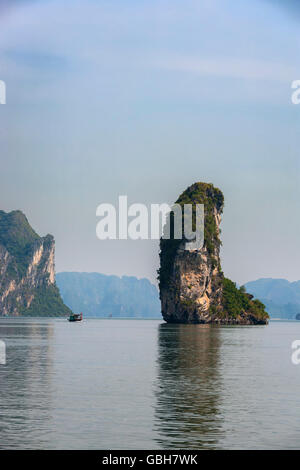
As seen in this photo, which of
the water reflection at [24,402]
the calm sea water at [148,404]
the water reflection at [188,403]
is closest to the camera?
the water reflection at [24,402]

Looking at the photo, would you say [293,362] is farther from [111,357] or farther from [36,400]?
[36,400]

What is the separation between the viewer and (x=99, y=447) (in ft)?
92.5

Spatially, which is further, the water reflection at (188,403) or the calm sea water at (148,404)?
the water reflection at (188,403)

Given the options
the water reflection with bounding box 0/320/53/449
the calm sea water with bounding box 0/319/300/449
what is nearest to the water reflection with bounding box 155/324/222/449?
the calm sea water with bounding box 0/319/300/449

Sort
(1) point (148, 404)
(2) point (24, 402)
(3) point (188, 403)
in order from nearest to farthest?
1. (2) point (24, 402)
2. (1) point (148, 404)
3. (3) point (188, 403)

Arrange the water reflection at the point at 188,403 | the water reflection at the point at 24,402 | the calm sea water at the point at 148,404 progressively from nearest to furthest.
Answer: the water reflection at the point at 24,402 → the calm sea water at the point at 148,404 → the water reflection at the point at 188,403

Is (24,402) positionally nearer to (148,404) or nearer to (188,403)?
(148,404)

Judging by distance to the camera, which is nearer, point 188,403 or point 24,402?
point 24,402

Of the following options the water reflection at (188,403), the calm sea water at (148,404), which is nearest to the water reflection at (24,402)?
the calm sea water at (148,404)

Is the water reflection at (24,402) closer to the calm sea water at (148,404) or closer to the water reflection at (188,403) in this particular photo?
the calm sea water at (148,404)

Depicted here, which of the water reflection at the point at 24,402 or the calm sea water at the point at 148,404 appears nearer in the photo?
the water reflection at the point at 24,402

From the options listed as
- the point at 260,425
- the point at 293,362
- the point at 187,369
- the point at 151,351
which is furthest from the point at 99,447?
the point at 151,351

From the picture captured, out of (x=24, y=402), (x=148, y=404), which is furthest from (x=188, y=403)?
(x=24, y=402)

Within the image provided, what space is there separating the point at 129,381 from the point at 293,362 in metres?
25.7
